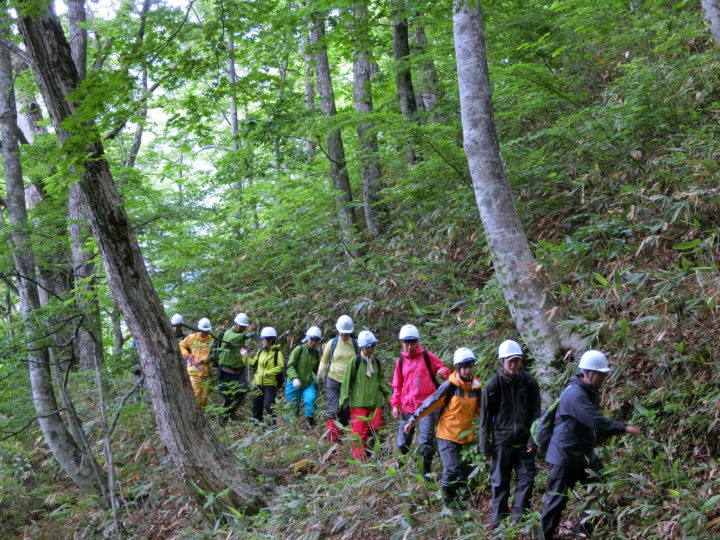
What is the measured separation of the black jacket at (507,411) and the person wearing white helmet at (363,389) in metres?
2.53

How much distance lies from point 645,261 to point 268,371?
20.2ft

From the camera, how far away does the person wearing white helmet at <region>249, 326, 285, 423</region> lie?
401 inches

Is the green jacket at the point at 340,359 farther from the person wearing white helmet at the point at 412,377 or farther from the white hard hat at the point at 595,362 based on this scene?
the white hard hat at the point at 595,362

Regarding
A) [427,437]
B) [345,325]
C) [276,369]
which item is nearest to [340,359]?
[345,325]

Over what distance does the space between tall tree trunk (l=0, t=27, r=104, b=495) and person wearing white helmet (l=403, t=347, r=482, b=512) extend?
575cm

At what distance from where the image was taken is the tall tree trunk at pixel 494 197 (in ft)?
23.0

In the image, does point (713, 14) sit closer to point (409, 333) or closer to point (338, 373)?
point (409, 333)

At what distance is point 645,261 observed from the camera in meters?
7.18

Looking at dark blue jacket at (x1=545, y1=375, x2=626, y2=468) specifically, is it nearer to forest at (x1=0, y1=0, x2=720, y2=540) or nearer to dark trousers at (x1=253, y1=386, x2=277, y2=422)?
forest at (x1=0, y1=0, x2=720, y2=540)

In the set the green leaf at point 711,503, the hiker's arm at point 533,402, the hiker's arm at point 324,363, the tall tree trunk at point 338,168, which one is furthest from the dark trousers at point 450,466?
the tall tree trunk at point 338,168

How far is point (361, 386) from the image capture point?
26.7 feet

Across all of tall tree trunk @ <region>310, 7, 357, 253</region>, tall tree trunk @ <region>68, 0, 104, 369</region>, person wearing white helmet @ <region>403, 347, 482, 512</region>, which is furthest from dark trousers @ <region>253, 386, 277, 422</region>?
person wearing white helmet @ <region>403, 347, 482, 512</region>

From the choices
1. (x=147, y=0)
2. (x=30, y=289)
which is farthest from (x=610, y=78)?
(x=30, y=289)

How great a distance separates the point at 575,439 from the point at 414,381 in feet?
7.56
